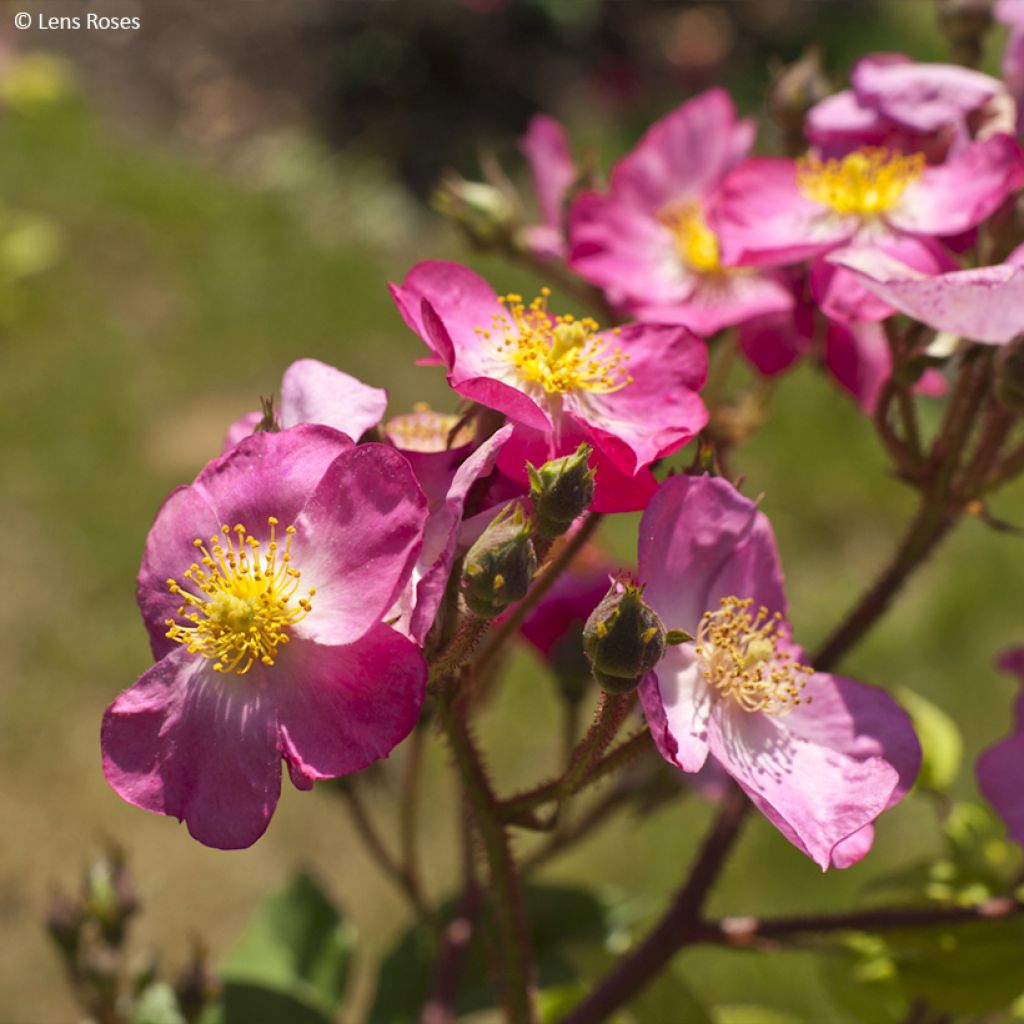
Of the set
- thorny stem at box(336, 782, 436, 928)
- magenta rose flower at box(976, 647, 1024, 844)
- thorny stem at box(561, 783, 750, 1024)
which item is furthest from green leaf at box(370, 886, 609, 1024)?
magenta rose flower at box(976, 647, 1024, 844)

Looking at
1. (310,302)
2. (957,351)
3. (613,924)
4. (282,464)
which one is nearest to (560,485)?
(282,464)

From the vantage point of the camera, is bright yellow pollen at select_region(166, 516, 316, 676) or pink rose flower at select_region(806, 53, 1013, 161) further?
pink rose flower at select_region(806, 53, 1013, 161)

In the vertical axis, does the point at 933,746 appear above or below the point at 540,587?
below

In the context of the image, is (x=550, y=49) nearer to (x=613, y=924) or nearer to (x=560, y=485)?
(x=613, y=924)

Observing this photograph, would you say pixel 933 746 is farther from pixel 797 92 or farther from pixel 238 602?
pixel 238 602

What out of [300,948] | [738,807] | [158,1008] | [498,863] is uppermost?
[498,863]

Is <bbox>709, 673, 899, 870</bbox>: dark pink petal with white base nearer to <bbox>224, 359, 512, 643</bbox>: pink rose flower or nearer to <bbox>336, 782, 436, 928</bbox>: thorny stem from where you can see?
<bbox>224, 359, 512, 643</bbox>: pink rose flower

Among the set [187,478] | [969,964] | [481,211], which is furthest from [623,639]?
[187,478]
